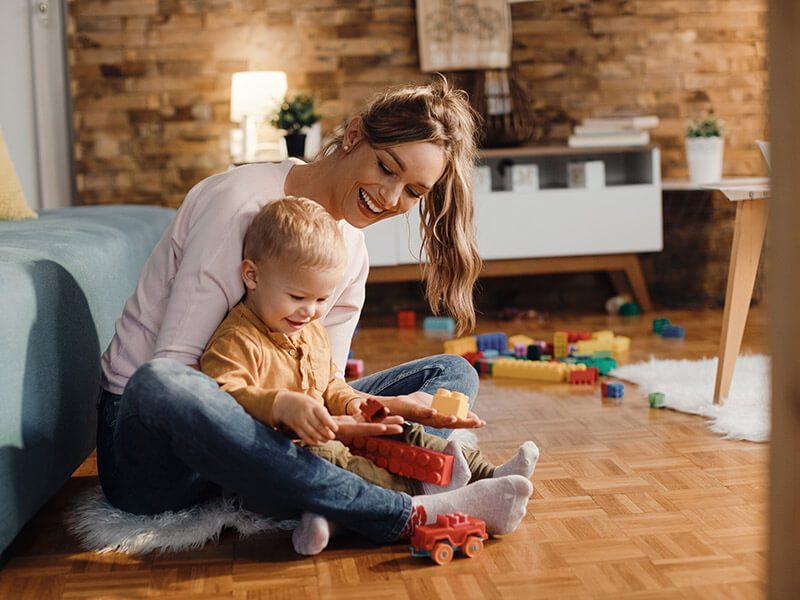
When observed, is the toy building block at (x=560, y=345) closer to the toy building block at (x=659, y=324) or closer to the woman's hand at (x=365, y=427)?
the toy building block at (x=659, y=324)

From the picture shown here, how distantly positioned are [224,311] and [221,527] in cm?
38

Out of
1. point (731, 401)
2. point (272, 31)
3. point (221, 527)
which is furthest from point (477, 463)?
point (272, 31)

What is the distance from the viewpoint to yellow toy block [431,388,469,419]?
175cm

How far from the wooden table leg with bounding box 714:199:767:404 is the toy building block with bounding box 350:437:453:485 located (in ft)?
3.55

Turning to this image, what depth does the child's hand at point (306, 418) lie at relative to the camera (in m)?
1.57

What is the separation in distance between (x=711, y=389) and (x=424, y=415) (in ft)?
4.40

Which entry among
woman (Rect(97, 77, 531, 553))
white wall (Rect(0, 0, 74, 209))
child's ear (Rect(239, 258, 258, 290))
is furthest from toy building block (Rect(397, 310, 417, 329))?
child's ear (Rect(239, 258, 258, 290))

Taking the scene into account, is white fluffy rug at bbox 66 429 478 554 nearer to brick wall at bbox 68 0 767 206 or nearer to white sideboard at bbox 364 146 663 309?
white sideboard at bbox 364 146 663 309

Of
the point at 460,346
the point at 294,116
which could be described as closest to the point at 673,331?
the point at 460,346

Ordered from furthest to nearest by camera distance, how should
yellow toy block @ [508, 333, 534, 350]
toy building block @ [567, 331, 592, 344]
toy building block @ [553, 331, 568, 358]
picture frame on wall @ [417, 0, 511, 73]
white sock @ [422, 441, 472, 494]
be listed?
1. picture frame on wall @ [417, 0, 511, 73]
2. toy building block @ [567, 331, 592, 344]
3. yellow toy block @ [508, 333, 534, 350]
4. toy building block @ [553, 331, 568, 358]
5. white sock @ [422, 441, 472, 494]

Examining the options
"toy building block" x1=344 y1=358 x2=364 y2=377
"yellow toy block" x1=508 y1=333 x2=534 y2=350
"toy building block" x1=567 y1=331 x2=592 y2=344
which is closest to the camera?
"toy building block" x1=344 y1=358 x2=364 y2=377

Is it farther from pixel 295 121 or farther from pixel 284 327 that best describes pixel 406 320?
pixel 284 327

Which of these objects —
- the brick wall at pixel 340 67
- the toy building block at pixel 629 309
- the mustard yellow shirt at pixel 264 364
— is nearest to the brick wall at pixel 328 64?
the brick wall at pixel 340 67

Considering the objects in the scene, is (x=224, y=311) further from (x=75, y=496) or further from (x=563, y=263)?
(x=563, y=263)
